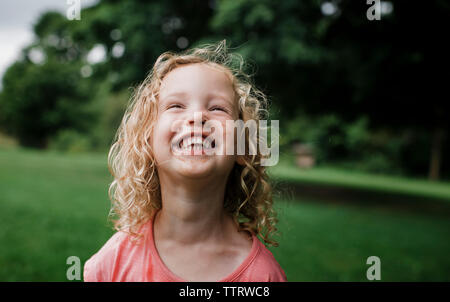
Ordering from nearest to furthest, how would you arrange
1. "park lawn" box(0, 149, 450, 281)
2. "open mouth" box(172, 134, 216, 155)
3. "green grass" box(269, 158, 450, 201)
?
"open mouth" box(172, 134, 216, 155) → "park lawn" box(0, 149, 450, 281) → "green grass" box(269, 158, 450, 201)

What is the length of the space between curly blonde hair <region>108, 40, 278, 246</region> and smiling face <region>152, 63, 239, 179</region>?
10 centimetres

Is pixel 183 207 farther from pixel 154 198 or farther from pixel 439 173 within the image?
pixel 439 173

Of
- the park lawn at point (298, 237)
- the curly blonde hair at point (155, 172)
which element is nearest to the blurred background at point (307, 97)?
the park lawn at point (298, 237)

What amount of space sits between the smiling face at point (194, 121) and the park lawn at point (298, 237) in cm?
126

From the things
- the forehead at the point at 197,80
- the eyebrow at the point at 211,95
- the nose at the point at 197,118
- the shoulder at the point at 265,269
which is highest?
the forehead at the point at 197,80

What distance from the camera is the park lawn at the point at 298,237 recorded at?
4562mm

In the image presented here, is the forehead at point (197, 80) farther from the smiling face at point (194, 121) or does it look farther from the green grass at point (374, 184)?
the green grass at point (374, 184)

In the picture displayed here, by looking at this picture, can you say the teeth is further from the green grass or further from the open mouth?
the green grass

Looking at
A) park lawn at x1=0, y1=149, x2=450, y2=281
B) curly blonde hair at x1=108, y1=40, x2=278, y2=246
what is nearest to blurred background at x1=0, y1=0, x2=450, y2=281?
park lawn at x1=0, y1=149, x2=450, y2=281

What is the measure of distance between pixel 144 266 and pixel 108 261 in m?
0.14

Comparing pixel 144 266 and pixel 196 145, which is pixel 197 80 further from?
pixel 144 266

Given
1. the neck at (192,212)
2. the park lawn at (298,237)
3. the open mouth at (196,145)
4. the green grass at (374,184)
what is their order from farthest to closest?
1. the green grass at (374,184)
2. the park lawn at (298,237)
3. the neck at (192,212)
4. the open mouth at (196,145)

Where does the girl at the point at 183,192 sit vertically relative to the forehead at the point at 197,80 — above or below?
below

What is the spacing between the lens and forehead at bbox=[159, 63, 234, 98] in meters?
1.49
